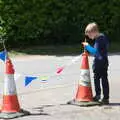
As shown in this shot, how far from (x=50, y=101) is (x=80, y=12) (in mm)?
10526

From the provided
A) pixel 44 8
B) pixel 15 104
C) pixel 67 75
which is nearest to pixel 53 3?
pixel 44 8

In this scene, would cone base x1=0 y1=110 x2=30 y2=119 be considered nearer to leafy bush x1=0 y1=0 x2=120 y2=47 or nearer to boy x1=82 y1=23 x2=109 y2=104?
boy x1=82 y1=23 x2=109 y2=104

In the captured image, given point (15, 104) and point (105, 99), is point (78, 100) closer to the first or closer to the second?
point (105, 99)

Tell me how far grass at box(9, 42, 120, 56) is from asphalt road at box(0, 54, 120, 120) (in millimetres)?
1355

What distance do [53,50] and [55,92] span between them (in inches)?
316

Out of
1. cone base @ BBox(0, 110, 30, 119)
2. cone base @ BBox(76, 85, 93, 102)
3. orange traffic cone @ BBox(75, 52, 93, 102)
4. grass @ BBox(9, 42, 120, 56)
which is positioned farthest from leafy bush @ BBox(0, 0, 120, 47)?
cone base @ BBox(0, 110, 30, 119)

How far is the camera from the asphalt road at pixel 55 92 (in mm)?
8938

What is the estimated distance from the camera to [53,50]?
19234 millimetres

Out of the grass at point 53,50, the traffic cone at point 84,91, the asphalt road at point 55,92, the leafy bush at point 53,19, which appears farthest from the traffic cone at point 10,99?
the leafy bush at point 53,19

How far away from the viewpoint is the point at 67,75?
44.6ft

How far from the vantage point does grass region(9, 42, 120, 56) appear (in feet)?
60.6

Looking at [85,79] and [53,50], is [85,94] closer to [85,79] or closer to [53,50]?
[85,79]

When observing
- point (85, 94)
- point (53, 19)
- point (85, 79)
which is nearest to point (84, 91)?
point (85, 94)

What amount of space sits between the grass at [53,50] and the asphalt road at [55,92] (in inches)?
53.3
